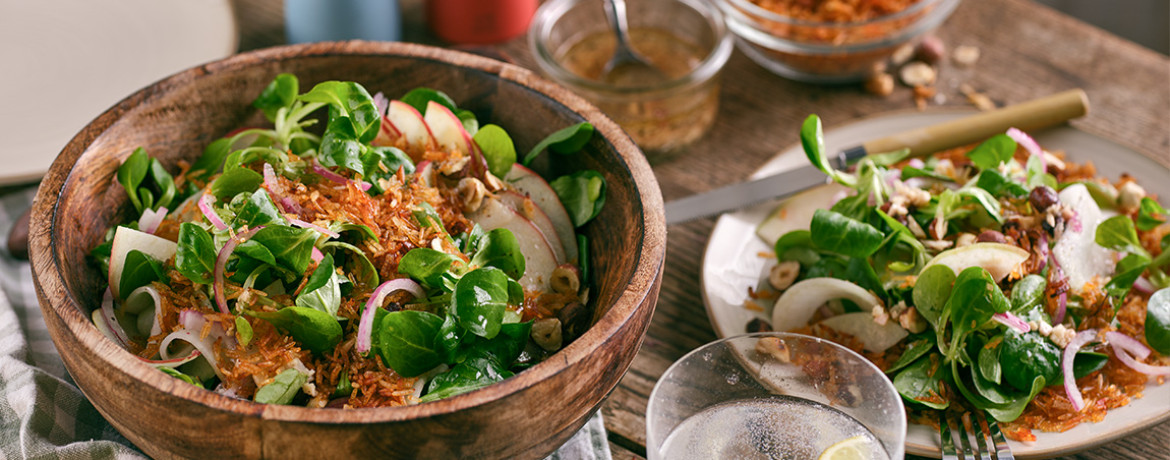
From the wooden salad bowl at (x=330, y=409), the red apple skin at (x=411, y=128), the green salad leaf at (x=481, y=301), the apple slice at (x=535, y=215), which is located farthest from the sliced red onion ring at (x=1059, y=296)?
the red apple skin at (x=411, y=128)

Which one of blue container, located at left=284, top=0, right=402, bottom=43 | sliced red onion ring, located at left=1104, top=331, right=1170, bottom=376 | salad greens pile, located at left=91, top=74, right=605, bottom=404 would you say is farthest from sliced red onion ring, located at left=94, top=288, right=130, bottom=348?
sliced red onion ring, located at left=1104, top=331, right=1170, bottom=376

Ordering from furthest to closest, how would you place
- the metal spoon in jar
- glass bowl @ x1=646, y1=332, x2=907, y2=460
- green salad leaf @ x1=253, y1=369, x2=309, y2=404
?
the metal spoon in jar
glass bowl @ x1=646, y1=332, x2=907, y2=460
green salad leaf @ x1=253, y1=369, x2=309, y2=404

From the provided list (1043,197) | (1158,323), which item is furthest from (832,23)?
(1158,323)

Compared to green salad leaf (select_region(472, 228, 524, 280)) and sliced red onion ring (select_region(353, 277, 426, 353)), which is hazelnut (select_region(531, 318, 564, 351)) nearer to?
green salad leaf (select_region(472, 228, 524, 280))

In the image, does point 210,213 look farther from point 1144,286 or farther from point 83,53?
point 1144,286

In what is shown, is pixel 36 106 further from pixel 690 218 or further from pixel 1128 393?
pixel 1128 393

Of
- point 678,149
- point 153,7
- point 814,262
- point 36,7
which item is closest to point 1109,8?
point 678,149
